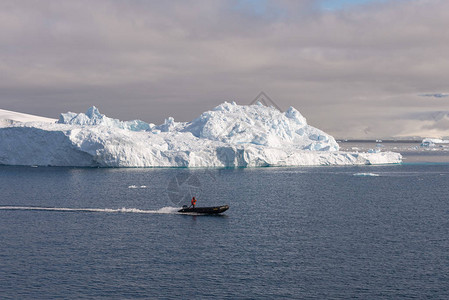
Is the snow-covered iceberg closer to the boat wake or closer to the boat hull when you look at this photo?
the boat wake

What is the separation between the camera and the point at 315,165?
133625 millimetres

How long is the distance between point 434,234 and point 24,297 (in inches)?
1427

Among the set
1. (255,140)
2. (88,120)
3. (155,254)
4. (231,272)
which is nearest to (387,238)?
(231,272)

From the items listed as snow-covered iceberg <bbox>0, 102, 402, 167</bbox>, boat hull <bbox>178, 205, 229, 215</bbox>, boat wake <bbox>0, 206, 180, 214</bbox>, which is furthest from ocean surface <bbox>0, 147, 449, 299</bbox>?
snow-covered iceberg <bbox>0, 102, 402, 167</bbox>

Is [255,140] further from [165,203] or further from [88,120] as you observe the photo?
[165,203]

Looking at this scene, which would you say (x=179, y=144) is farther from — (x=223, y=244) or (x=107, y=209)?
(x=223, y=244)

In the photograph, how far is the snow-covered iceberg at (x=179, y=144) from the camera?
108 meters

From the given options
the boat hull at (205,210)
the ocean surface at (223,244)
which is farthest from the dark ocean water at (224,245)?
the boat hull at (205,210)

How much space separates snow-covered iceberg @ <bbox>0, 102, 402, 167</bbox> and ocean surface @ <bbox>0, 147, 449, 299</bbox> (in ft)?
100

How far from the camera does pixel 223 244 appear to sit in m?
41.6

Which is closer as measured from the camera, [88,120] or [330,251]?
[330,251]

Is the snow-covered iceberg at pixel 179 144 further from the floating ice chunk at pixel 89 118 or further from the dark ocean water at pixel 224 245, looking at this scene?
the dark ocean water at pixel 224 245

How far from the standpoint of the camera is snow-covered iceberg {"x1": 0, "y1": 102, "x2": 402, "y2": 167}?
10844 cm

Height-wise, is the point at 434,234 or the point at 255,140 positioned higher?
the point at 255,140
